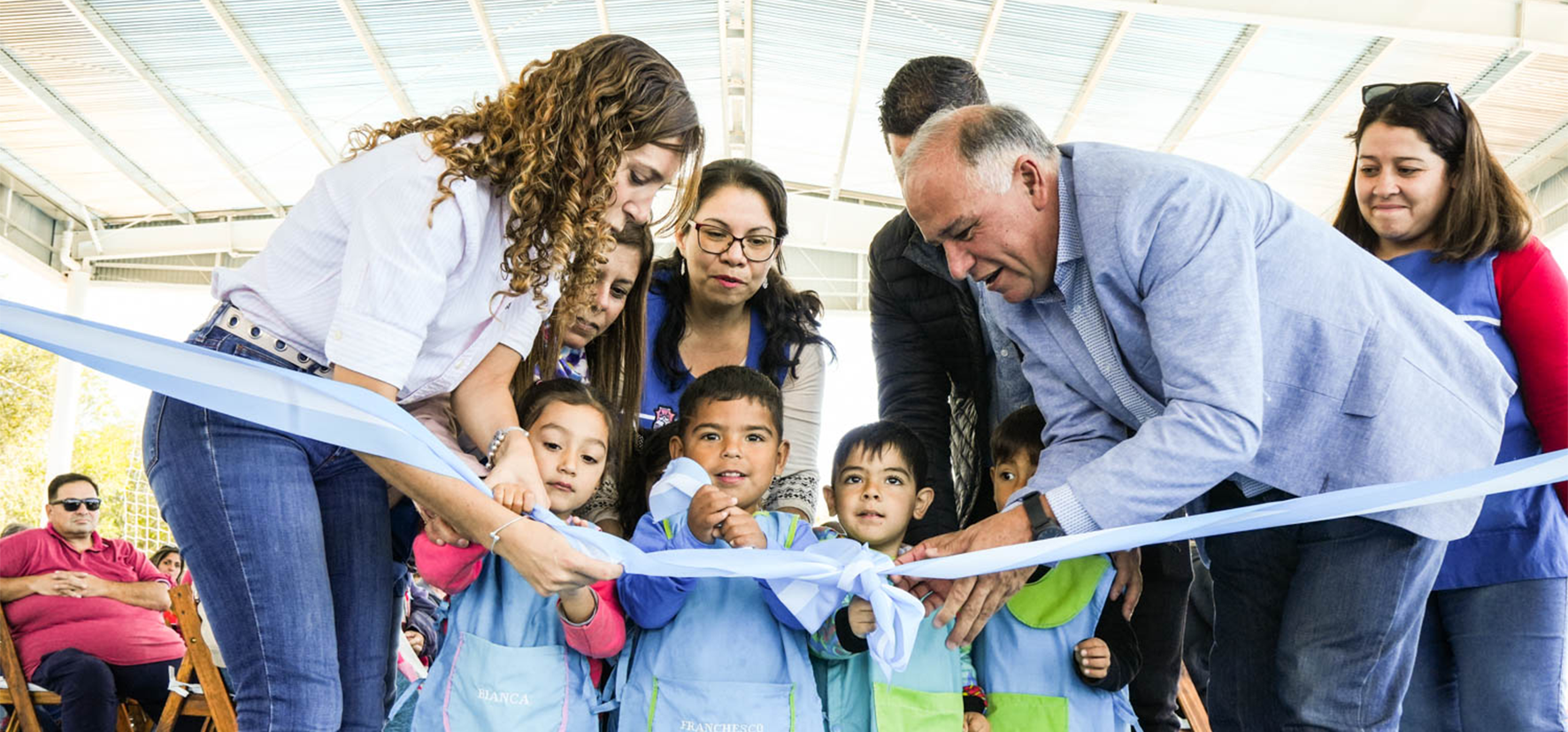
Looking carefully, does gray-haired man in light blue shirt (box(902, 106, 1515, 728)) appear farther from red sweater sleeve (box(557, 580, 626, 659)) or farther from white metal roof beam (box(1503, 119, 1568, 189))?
white metal roof beam (box(1503, 119, 1568, 189))

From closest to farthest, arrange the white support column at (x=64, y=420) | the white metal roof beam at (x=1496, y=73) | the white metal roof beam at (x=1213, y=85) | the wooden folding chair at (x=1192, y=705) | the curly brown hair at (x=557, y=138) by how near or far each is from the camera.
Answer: the curly brown hair at (x=557, y=138) < the wooden folding chair at (x=1192, y=705) < the white metal roof beam at (x=1496, y=73) < the white metal roof beam at (x=1213, y=85) < the white support column at (x=64, y=420)

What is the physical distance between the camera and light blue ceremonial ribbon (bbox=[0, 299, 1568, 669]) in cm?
169

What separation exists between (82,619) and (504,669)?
12.4 feet

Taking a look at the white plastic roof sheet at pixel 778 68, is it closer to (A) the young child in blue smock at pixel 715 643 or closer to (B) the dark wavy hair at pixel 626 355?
(B) the dark wavy hair at pixel 626 355

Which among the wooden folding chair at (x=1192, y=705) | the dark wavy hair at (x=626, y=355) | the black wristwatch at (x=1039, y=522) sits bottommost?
the wooden folding chair at (x=1192, y=705)

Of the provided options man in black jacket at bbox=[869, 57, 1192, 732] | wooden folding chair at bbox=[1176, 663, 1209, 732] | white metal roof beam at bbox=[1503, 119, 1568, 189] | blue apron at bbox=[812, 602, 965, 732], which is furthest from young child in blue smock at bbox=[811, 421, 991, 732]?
white metal roof beam at bbox=[1503, 119, 1568, 189]

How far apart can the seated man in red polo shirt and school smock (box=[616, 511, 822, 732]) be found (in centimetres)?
351

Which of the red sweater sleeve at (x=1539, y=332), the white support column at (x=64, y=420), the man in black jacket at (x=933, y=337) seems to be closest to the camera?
the red sweater sleeve at (x=1539, y=332)

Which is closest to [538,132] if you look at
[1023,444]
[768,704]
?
[768,704]

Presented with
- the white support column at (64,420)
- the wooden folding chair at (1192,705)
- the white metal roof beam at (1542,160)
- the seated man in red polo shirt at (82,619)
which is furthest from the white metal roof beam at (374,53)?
the white metal roof beam at (1542,160)

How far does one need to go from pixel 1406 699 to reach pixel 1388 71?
8.12m

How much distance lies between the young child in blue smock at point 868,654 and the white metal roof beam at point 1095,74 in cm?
705

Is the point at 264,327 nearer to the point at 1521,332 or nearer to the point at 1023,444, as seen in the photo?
the point at 1023,444

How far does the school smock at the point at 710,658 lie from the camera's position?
2318 mm
